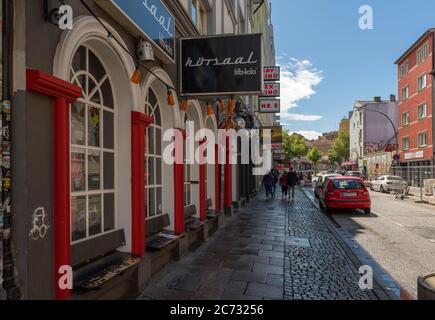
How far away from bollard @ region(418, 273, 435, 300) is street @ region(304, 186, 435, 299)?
2614 millimetres

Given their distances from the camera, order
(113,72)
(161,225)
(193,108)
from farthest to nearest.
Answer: (193,108)
(161,225)
(113,72)

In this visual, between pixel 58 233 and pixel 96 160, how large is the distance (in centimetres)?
152

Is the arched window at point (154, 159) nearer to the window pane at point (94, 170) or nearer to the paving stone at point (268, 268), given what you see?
the window pane at point (94, 170)

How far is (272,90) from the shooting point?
818 inches

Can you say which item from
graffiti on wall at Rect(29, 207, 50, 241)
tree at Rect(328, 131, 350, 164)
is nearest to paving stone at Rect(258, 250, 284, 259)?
graffiti on wall at Rect(29, 207, 50, 241)

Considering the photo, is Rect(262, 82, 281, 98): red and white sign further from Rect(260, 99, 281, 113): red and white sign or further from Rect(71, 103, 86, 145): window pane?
Rect(71, 103, 86, 145): window pane

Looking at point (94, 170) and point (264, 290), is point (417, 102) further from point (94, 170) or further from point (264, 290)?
point (94, 170)

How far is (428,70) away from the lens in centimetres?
3108

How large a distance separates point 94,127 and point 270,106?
17.7 m

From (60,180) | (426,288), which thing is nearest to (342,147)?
(426,288)

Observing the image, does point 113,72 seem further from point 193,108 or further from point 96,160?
point 193,108

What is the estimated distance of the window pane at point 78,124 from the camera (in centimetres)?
438

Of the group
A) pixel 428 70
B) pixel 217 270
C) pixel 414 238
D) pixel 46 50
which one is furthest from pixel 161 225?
pixel 428 70

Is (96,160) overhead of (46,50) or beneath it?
beneath
